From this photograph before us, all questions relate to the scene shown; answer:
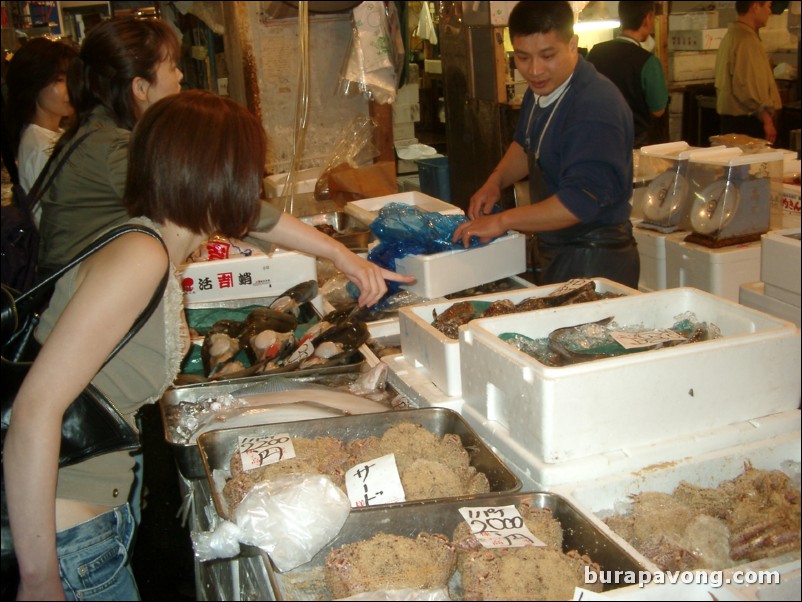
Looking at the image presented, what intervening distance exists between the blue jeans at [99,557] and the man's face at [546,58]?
2.44m

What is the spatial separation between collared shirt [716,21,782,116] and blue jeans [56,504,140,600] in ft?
12.0

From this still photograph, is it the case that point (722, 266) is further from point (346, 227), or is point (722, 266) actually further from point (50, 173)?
point (50, 173)

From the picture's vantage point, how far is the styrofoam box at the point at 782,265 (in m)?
1.96

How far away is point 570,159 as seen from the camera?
3219mm

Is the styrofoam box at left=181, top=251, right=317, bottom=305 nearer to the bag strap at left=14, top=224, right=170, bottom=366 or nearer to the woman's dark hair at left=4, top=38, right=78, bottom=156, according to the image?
the woman's dark hair at left=4, top=38, right=78, bottom=156

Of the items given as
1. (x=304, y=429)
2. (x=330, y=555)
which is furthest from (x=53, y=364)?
(x=304, y=429)

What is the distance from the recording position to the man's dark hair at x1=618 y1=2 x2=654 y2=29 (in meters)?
4.92

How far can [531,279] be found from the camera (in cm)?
497

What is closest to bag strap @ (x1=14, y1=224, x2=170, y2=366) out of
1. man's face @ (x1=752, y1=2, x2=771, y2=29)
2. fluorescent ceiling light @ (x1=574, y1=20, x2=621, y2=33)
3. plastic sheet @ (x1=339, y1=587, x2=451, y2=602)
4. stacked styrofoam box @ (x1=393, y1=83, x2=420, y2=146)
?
plastic sheet @ (x1=339, y1=587, x2=451, y2=602)

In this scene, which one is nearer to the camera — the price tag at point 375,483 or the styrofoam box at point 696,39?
the price tag at point 375,483

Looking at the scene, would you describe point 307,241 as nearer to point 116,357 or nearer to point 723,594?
point 116,357

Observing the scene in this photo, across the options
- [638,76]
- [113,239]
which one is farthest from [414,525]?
[638,76]

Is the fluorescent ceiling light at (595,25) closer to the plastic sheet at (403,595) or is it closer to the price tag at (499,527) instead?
the price tag at (499,527)

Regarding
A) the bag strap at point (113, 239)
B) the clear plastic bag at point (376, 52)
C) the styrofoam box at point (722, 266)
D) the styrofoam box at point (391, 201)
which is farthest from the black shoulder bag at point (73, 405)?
the clear plastic bag at point (376, 52)
